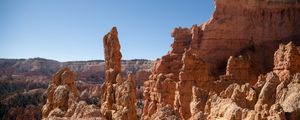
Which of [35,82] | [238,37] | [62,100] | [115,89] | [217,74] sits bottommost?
[35,82]

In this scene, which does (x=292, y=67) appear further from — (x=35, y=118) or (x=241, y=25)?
(x=35, y=118)

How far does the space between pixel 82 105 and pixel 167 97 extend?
42.6 feet

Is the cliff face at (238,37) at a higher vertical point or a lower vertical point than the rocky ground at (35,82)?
higher

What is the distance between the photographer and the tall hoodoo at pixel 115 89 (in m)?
11.4

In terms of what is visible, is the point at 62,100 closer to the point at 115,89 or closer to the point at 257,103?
the point at 115,89

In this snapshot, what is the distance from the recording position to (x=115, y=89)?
15055 mm

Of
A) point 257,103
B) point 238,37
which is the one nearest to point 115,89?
point 257,103

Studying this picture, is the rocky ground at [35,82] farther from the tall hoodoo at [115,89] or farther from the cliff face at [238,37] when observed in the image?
the tall hoodoo at [115,89]

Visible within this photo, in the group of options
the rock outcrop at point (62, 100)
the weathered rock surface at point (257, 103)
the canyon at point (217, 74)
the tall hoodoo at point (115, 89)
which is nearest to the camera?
the weathered rock surface at point (257, 103)

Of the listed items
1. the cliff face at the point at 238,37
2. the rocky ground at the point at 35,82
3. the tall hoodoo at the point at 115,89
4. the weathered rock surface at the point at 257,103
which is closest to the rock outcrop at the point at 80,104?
the tall hoodoo at the point at 115,89

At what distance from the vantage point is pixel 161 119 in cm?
770

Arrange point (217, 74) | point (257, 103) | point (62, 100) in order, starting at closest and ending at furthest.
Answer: point (257, 103)
point (62, 100)
point (217, 74)

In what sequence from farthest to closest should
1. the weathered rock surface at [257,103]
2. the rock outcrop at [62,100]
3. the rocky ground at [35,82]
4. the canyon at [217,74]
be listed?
the rocky ground at [35,82], the rock outcrop at [62,100], the canyon at [217,74], the weathered rock surface at [257,103]

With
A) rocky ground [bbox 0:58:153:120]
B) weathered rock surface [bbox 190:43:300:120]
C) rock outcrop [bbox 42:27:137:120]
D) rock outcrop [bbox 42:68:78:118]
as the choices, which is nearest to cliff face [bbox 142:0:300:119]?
rock outcrop [bbox 42:27:137:120]
